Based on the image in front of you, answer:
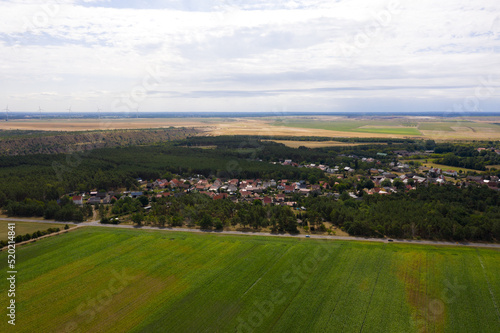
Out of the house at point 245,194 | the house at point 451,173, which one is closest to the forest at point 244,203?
the house at point 245,194

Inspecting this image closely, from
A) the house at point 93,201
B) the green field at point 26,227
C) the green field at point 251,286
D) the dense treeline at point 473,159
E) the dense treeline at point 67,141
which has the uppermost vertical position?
the dense treeline at point 67,141

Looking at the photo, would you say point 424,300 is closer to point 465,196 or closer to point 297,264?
point 297,264

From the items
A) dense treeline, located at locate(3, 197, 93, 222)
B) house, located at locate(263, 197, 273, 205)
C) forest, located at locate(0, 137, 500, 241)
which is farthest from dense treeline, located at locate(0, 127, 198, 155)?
house, located at locate(263, 197, 273, 205)

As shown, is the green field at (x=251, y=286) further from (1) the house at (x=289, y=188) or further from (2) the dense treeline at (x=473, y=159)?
(2) the dense treeline at (x=473, y=159)

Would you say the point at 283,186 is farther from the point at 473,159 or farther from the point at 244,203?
the point at 473,159

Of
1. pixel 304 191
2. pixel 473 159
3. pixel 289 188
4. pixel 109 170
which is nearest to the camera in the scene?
pixel 304 191

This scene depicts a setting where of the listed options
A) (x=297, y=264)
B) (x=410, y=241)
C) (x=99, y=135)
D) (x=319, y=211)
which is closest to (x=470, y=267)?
(x=410, y=241)

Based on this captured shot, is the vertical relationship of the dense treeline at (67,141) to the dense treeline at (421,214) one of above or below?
above

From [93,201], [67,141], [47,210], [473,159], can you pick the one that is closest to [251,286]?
[47,210]
